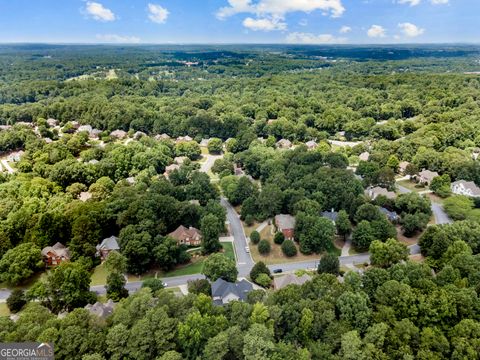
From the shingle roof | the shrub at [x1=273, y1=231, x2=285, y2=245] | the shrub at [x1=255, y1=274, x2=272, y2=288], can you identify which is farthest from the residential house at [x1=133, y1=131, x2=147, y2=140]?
the shrub at [x1=255, y1=274, x2=272, y2=288]

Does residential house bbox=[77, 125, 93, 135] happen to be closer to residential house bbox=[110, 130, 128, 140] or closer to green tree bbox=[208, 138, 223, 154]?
residential house bbox=[110, 130, 128, 140]

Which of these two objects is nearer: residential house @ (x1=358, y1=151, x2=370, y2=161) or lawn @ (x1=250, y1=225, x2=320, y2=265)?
lawn @ (x1=250, y1=225, x2=320, y2=265)

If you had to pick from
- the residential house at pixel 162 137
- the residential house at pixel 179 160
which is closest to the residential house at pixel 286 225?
the residential house at pixel 179 160

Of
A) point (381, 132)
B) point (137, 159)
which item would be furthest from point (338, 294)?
point (381, 132)

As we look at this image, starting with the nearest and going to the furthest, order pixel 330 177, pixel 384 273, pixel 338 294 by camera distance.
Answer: pixel 338 294 < pixel 384 273 < pixel 330 177

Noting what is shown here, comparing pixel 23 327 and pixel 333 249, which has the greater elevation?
pixel 23 327

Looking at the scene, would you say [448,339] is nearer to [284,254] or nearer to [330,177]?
[284,254]

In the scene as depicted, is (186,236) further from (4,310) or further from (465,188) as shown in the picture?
(465,188)
